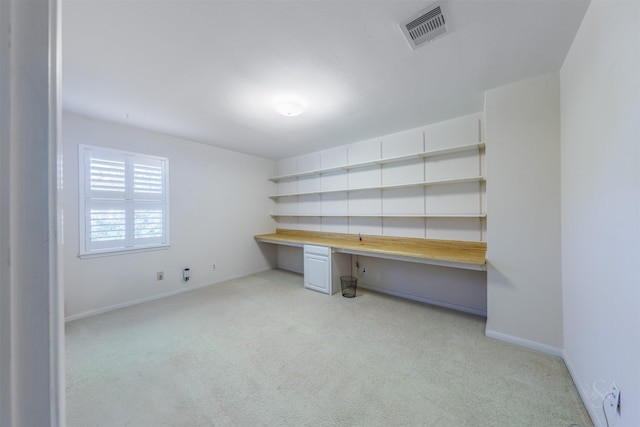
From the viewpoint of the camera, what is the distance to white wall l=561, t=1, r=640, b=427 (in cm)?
110

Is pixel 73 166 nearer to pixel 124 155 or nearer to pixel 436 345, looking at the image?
pixel 124 155

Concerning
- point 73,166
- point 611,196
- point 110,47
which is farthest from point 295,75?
point 73,166

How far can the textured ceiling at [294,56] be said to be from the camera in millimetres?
1465

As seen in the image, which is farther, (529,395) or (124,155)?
(124,155)

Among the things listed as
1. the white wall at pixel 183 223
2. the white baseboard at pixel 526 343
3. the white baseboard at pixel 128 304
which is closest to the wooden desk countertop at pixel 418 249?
the white baseboard at pixel 526 343

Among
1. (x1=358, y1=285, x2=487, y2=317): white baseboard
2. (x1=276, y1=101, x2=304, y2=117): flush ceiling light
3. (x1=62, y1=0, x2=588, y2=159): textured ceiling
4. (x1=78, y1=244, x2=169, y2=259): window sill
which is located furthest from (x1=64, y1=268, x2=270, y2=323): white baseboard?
(x1=276, y1=101, x2=304, y2=117): flush ceiling light

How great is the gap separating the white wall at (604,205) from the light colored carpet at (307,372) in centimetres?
44

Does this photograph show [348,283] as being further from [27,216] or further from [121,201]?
[27,216]

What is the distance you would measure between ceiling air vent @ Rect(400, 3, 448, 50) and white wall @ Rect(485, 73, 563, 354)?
46.0 inches

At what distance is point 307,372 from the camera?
1.95 m

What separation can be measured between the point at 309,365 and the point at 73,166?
3490mm

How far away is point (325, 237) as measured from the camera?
4559mm

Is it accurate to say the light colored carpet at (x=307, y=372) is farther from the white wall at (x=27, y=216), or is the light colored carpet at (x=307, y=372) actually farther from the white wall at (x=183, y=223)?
the white wall at (x=27, y=216)

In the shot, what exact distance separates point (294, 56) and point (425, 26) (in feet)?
3.01
